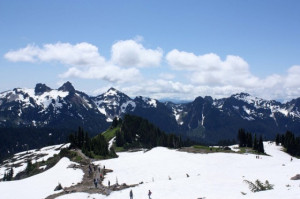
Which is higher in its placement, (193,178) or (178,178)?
(193,178)

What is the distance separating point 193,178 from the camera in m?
48.4

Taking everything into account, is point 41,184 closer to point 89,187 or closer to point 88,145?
point 89,187

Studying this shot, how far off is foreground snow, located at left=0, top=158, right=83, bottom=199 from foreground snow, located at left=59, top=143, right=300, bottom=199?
26.8 feet

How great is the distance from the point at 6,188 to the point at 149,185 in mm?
30006

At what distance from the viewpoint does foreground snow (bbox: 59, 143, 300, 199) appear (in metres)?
36.9

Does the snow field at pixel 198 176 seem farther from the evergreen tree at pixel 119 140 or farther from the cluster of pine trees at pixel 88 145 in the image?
the evergreen tree at pixel 119 140

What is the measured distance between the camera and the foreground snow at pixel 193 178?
36938 mm

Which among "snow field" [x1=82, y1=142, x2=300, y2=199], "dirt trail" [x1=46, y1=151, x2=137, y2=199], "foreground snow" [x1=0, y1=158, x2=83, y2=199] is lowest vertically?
"foreground snow" [x1=0, y1=158, x2=83, y2=199]

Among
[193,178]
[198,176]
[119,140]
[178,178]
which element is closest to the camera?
[193,178]

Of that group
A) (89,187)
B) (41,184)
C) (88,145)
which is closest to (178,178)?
(89,187)

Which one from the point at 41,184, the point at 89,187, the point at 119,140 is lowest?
the point at 41,184

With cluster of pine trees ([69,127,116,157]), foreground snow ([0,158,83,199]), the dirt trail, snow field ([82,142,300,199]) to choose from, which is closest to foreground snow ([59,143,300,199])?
snow field ([82,142,300,199])

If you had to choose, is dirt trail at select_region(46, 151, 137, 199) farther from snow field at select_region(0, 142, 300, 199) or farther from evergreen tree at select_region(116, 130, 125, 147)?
evergreen tree at select_region(116, 130, 125, 147)

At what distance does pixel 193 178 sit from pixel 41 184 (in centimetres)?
3140
